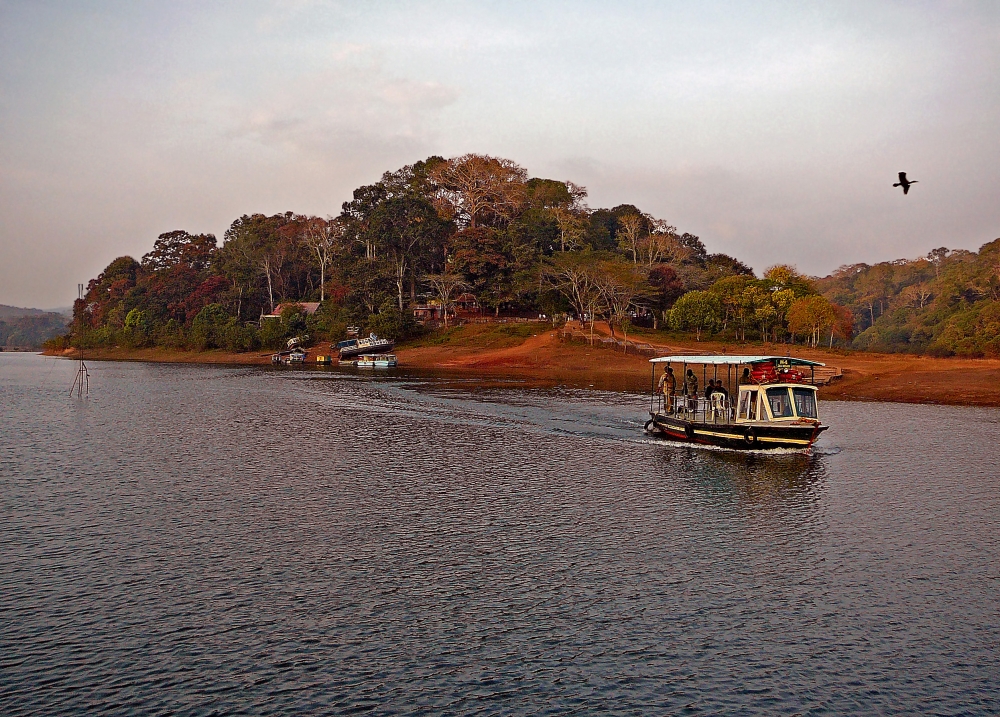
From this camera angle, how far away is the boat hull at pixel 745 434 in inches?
1438

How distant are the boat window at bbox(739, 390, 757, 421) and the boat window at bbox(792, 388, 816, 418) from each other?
6.44ft

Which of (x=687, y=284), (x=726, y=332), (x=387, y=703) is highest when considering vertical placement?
(x=687, y=284)

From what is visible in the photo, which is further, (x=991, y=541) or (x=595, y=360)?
(x=595, y=360)

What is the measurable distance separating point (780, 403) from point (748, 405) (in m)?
1.63

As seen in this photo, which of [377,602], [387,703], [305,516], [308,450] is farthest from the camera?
[308,450]

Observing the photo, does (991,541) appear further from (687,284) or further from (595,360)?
(687,284)

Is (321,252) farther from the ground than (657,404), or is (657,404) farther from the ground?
(321,252)

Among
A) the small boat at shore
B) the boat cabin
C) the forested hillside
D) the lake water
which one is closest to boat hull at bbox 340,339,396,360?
the small boat at shore

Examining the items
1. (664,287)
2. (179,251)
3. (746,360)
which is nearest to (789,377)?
(746,360)

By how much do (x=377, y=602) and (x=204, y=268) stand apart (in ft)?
546

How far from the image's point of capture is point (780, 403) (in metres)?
37.7

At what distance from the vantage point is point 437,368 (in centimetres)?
10306

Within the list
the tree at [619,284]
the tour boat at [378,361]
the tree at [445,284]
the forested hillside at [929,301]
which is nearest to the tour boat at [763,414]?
the tree at [619,284]

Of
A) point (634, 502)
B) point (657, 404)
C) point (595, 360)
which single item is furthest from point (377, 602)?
point (595, 360)
